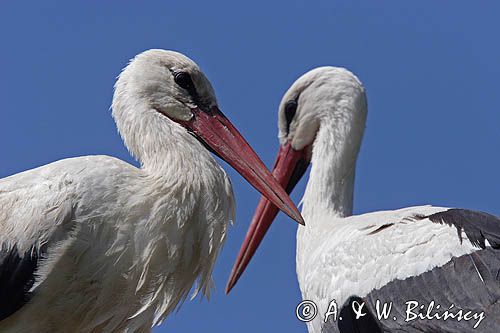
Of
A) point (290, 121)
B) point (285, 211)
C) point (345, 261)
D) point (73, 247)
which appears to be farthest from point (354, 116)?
point (73, 247)

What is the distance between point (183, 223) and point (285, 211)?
659 mm

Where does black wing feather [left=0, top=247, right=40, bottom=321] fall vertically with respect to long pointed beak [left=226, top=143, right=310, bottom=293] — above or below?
below

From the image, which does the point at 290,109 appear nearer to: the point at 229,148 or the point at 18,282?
the point at 229,148

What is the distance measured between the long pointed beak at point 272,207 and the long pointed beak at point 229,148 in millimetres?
2452

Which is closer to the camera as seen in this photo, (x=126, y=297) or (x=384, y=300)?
(x=126, y=297)

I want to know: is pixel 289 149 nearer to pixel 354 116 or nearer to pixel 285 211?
pixel 354 116

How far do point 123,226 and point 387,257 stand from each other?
175 centimetres

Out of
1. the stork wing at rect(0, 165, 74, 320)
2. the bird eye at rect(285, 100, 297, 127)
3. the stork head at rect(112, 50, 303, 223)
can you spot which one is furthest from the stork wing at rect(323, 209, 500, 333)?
the bird eye at rect(285, 100, 297, 127)

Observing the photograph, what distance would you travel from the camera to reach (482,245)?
543 centimetres

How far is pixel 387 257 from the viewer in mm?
5867

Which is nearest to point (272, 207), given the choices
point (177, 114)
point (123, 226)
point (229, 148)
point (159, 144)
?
point (229, 148)

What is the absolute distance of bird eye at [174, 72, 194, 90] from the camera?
5.53 m

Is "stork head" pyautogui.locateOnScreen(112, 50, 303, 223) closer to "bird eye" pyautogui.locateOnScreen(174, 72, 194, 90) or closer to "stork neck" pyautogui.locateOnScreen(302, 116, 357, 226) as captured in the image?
"bird eye" pyautogui.locateOnScreen(174, 72, 194, 90)

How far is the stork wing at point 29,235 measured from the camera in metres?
4.68
